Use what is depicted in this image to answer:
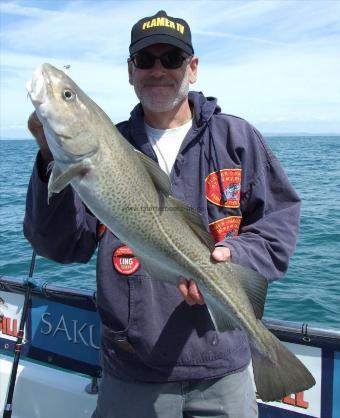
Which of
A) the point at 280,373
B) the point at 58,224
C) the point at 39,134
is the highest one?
the point at 39,134

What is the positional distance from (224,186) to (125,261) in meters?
0.79

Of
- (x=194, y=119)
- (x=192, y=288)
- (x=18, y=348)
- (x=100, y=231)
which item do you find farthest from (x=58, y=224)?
(x=18, y=348)

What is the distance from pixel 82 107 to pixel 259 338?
1.60 m

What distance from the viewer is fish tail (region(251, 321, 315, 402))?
8.91ft

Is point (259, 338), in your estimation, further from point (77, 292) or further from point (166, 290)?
point (77, 292)

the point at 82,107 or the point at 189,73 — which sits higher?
the point at 189,73

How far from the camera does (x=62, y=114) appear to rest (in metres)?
2.47

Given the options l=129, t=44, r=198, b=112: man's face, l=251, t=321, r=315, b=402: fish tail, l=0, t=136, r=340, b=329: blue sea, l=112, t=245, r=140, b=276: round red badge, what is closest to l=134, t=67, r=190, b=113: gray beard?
l=129, t=44, r=198, b=112: man's face

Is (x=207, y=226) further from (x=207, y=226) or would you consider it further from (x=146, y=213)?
(x=146, y=213)

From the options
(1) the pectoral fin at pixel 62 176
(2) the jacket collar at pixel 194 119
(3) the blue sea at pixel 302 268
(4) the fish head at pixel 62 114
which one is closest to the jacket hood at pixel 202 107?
(2) the jacket collar at pixel 194 119

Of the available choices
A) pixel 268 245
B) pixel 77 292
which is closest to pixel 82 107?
pixel 268 245

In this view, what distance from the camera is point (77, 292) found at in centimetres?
439

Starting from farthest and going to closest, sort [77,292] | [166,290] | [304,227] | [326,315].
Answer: [304,227] < [326,315] < [77,292] < [166,290]

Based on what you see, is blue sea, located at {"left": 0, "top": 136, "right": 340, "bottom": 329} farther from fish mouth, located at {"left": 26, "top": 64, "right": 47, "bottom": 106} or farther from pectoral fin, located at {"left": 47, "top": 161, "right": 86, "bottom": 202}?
fish mouth, located at {"left": 26, "top": 64, "right": 47, "bottom": 106}
